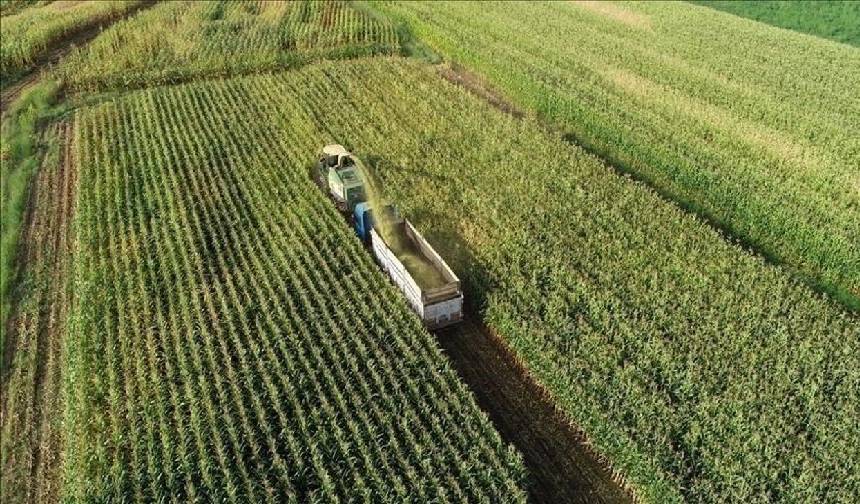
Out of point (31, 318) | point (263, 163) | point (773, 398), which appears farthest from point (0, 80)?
point (773, 398)

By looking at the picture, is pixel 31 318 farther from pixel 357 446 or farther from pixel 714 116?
pixel 714 116

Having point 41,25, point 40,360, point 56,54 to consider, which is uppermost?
point 41,25

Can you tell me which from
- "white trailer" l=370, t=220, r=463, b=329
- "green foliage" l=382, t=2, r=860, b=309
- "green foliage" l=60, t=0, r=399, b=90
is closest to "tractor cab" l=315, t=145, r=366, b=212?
"white trailer" l=370, t=220, r=463, b=329

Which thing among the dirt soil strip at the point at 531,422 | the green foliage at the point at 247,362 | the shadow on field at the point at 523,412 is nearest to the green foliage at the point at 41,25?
the green foliage at the point at 247,362

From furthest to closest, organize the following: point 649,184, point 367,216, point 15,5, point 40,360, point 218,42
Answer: point 15,5 < point 218,42 < point 649,184 < point 367,216 < point 40,360

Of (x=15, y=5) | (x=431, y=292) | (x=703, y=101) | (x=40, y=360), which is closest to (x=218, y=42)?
(x=15, y=5)

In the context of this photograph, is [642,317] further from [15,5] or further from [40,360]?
[15,5]
